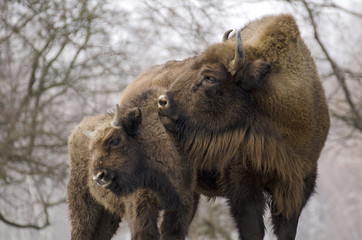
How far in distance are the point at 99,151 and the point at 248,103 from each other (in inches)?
66.7

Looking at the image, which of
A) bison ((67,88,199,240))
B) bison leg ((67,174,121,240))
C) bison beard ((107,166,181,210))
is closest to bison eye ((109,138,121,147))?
bison ((67,88,199,240))

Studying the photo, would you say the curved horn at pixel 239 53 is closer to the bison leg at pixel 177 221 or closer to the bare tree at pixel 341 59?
the bison leg at pixel 177 221

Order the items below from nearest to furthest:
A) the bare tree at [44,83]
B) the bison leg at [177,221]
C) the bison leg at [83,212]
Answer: the bison leg at [177,221]
the bison leg at [83,212]
the bare tree at [44,83]

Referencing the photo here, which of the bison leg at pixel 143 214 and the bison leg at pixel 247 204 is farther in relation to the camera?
the bison leg at pixel 247 204

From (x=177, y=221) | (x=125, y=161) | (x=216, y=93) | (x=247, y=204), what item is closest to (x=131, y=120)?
(x=125, y=161)

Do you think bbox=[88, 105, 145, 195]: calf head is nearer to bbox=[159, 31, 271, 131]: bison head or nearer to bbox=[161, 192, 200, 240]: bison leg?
bbox=[159, 31, 271, 131]: bison head

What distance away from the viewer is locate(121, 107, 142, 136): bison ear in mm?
5461

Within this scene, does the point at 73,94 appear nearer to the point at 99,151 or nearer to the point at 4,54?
the point at 4,54

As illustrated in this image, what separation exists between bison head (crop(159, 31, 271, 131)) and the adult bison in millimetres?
11

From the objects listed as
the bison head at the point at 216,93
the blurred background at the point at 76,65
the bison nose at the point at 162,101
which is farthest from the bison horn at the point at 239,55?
the blurred background at the point at 76,65

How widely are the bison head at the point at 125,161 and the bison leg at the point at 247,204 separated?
62 centimetres

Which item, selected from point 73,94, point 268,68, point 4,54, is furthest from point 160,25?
point 268,68

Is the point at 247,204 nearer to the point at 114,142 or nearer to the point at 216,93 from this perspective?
the point at 216,93

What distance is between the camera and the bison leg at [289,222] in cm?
556
